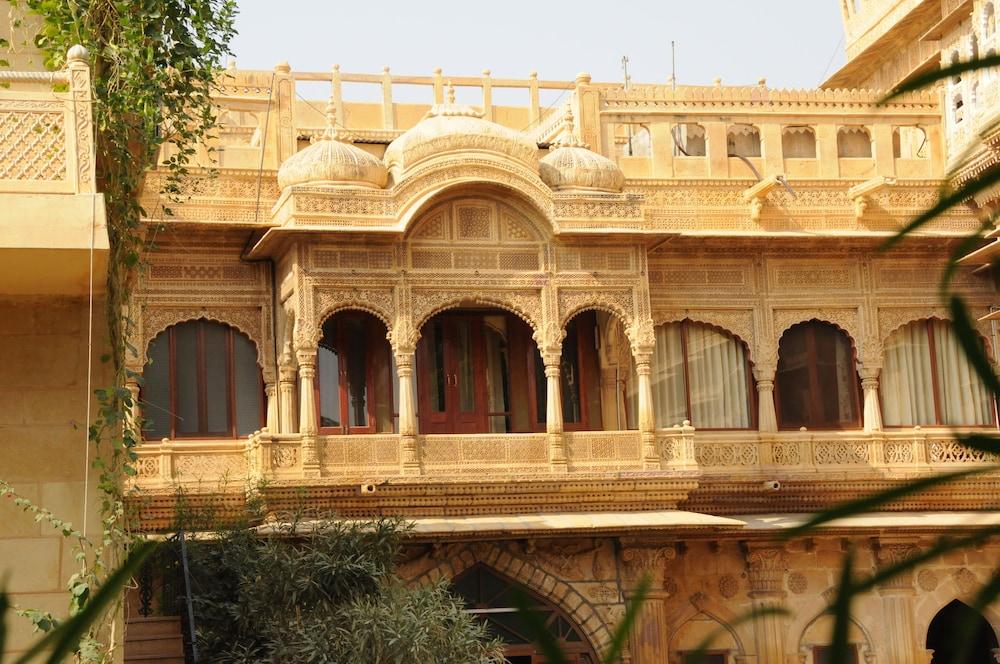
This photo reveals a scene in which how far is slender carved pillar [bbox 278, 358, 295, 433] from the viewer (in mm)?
16016

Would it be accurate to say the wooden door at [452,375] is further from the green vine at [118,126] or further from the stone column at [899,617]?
the green vine at [118,126]

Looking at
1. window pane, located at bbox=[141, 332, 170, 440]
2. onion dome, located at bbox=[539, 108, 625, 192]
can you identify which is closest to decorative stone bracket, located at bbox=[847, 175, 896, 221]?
onion dome, located at bbox=[539, 108, 625, 192]

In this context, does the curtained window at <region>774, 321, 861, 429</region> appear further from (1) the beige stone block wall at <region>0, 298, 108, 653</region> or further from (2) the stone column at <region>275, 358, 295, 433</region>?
(1) the beige stone block wall at <region>0, 298, 108, 653</region>

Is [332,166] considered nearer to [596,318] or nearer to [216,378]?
[216,378]

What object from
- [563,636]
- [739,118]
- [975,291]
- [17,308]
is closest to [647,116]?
[739,118]

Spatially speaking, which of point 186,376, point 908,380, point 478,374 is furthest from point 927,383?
point 186,376

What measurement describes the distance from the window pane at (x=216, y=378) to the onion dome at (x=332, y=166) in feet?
5.62

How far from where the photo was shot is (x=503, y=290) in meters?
16.5

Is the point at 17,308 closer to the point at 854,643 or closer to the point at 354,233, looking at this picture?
the point at 354,233

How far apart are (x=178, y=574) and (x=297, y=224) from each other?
3.97 meters

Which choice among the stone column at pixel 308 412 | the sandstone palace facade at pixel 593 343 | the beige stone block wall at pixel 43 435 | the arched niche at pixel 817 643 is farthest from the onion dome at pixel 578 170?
the beige stone block wall at pixel 43 435

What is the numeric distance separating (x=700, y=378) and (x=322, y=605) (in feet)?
22.3

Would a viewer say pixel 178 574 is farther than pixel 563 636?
No

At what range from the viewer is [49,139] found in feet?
25.4
